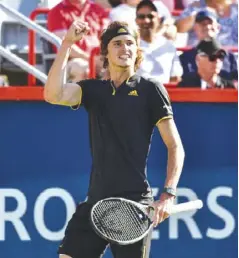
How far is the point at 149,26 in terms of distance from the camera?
28.6ft

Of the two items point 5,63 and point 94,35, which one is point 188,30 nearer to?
point 94,35

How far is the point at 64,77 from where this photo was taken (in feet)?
18.9

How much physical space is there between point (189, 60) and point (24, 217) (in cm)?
192

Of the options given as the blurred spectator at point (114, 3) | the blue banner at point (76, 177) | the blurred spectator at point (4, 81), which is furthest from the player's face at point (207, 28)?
the blurred spectator at point (4, 81)

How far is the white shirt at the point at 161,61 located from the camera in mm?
8281

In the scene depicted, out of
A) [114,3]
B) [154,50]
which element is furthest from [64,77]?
[114,3]

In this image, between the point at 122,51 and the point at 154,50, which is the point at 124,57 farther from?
the point at 154,50

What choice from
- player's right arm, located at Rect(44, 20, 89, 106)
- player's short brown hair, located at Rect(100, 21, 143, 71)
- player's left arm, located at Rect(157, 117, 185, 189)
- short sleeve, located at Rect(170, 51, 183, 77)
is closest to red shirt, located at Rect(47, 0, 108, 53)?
short sleeve, located at Rect(170, 51, 183, 77)

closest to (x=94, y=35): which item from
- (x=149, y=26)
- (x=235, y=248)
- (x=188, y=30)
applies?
(x=149, y=26)

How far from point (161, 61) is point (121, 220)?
3.05 meters

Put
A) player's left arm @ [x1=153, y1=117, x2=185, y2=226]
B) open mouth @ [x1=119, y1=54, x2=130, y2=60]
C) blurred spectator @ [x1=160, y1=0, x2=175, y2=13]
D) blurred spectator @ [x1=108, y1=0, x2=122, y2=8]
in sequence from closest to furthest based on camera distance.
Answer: player's left arm @ [x1=153, y1=117, x2=185, y2=226] < open mouth @ [x1=119, y1=54, x2=130, y2=60] < blurred spectator @ [x1=108, y1=0, x2=122, y2=8] < blurred spectator @ [x1=160, y1=0, x2=175, y2=13]

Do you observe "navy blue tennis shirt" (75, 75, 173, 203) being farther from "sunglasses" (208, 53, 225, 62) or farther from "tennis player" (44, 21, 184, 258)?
"sunglasses" (208, 53, 225, 62)

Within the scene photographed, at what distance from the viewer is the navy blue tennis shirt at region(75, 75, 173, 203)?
18.8ft

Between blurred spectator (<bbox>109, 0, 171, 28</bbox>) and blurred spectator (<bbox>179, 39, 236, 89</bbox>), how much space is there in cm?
87
